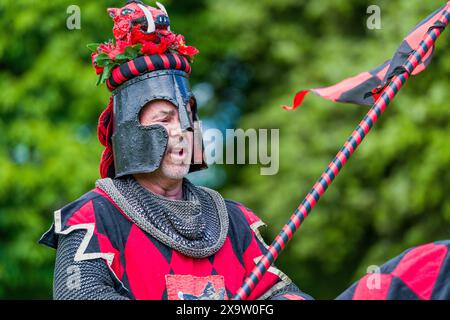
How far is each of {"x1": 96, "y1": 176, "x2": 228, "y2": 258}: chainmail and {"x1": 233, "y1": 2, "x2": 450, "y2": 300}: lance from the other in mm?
378

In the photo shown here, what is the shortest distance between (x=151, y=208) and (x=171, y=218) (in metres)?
0.11

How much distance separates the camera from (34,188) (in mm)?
11859

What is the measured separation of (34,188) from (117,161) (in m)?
6.58

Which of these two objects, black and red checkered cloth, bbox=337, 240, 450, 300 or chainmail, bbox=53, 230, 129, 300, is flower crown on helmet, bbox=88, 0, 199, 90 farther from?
black and red checkered cloth, bbox=337, 240, 450, 300

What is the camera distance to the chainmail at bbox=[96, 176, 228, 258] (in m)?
5.24

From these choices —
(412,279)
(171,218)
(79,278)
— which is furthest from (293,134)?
(412,279)

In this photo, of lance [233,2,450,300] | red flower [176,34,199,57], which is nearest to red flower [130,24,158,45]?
red flower [176,34,199,57]

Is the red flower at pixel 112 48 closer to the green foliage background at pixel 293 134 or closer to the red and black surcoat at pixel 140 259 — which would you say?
the red and black surcoat at pixel 140 259

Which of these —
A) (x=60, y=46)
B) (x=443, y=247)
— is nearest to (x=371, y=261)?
(x=60, y=46)

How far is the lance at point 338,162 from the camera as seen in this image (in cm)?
479

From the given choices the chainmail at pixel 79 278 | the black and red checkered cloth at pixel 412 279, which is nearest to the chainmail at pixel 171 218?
the chainmail at pixel 79 278

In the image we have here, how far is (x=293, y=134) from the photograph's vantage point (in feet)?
40.2

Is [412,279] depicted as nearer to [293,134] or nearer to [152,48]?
[152,48]

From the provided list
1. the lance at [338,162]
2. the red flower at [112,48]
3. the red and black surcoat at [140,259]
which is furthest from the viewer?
the red flower at [112,48]
